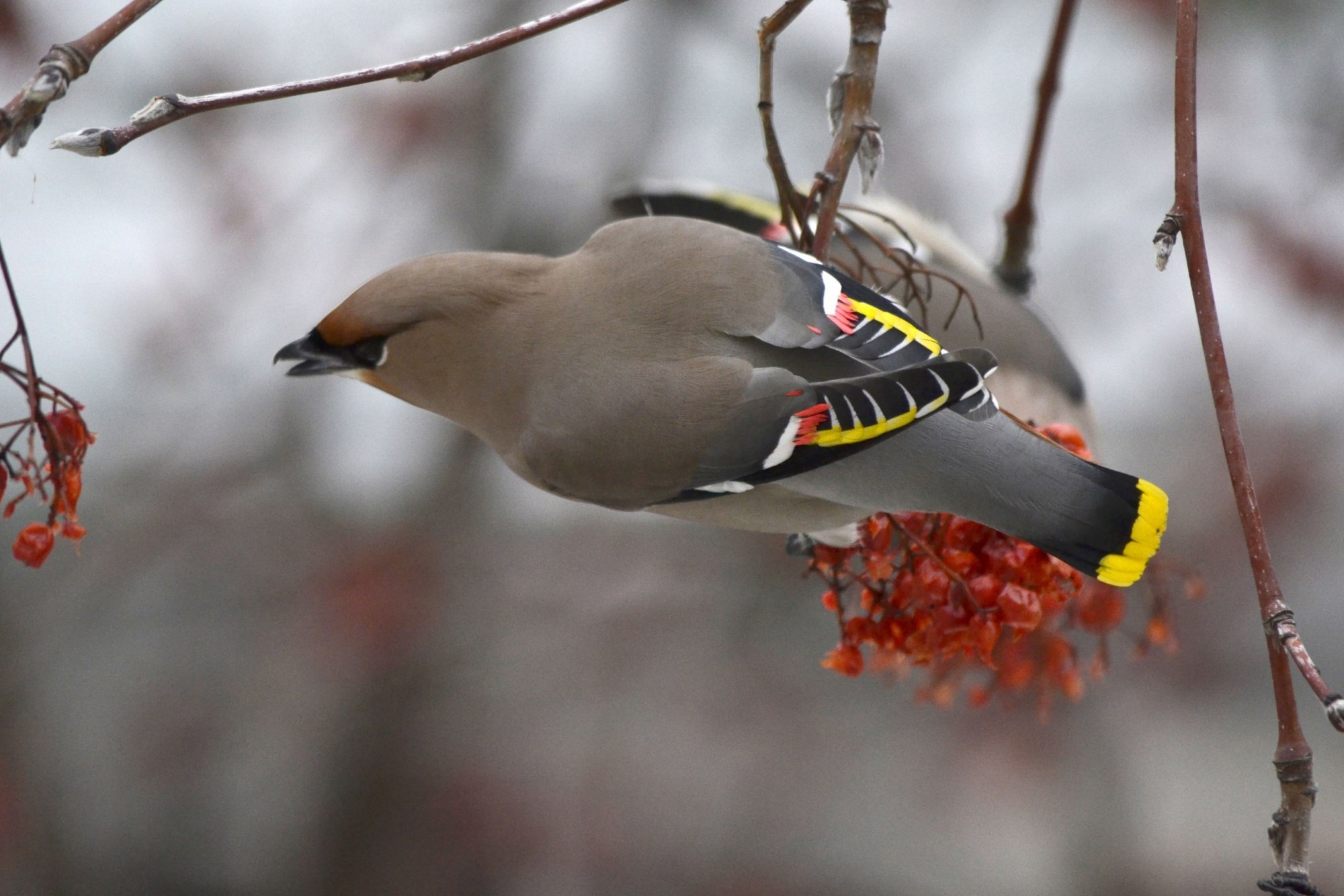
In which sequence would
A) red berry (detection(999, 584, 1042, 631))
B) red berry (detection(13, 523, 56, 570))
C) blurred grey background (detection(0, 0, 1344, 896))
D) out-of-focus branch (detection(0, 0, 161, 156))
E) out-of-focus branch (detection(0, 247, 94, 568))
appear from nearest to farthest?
out-of-focus branch (detection(0, 0, 161, 156)), out-of-focus branch (detection(0, 247, 94, 568)), red berry (detection(13, 523, 56, 570)), red berry (detection(999, 584, 1042, 631)), blurred grey background (detection(0, 0, 1344, 896))

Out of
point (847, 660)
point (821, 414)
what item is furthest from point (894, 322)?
point (847, 660)

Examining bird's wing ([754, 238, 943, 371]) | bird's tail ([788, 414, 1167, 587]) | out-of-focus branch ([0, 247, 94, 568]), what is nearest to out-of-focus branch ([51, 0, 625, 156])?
out-of-focus branch ([0, 247, 94, 568])

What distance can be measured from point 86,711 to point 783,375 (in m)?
3.40

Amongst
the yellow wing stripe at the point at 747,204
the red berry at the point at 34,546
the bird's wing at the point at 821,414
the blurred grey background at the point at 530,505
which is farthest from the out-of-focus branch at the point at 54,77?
the blurred grey background at the point at 530,505

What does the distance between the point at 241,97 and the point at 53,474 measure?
1.41ft

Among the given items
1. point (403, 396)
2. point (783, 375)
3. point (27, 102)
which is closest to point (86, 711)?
point (403, 396)

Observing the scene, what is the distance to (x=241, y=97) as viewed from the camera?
1.13m

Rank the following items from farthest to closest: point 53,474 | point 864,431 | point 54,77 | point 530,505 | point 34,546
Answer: point 530,505 → point 864,431 → point 34,546 → point 53,474 → point 54,77

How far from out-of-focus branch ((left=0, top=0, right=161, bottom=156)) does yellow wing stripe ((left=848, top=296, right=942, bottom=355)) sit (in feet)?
2.95

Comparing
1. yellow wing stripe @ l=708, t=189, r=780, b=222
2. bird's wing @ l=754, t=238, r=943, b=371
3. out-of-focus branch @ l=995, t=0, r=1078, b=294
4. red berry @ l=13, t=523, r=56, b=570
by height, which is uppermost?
out-of-focus branch @ l=995, t=0, r=1078, b=294

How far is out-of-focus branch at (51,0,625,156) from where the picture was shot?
1.11m

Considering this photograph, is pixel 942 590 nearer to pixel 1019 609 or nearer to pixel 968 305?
pixel 1019 609

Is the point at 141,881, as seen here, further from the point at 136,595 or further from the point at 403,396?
the point at 403,396

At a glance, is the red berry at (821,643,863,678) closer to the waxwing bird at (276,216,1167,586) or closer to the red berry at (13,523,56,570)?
the waxwing bird at (276,216,1167,586)
